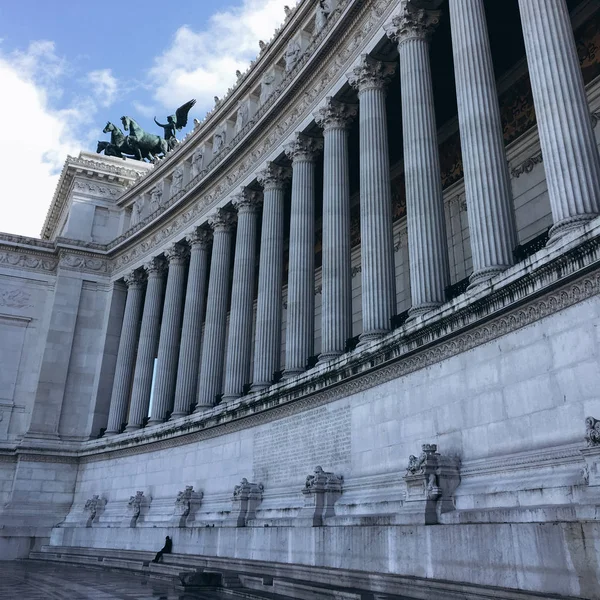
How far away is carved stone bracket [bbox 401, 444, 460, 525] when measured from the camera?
1586cm

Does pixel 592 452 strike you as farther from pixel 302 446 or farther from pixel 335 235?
pixel 335 235

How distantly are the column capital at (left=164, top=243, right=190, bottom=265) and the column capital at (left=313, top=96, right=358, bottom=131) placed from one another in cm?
1820

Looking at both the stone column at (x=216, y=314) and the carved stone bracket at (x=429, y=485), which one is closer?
the carved stone bracket at (x=429, y=485)

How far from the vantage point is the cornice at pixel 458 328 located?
14166mm

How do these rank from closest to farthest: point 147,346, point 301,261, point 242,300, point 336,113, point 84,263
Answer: point 336,113
point 301,261
point 242,300
point 147,346
point 84,263

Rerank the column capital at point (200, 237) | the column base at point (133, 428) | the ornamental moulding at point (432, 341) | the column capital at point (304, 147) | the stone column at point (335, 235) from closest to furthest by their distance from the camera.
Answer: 1. the ornamental moulding at point (432, 341)
2. the stone column at point (335, 235)
3. the column capital at point (304, 147)
4. the column base at point (133, 428)
5. the column capital at point (200, 237)

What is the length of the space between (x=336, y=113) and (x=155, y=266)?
22005 mm

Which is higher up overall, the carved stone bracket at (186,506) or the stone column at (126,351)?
the stone column at (126,351)

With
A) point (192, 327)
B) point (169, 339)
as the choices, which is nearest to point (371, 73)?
point (192, 327)

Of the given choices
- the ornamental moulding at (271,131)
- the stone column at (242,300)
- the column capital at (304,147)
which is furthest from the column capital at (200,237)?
the column capital at (304,147)

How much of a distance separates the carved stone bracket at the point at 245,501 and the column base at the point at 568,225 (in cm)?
1620

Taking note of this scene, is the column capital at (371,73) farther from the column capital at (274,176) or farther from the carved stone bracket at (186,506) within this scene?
the carved stone bracket at (186,506)

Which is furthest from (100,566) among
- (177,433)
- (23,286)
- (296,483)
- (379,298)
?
(23,286)

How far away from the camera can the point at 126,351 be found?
1849 inches
